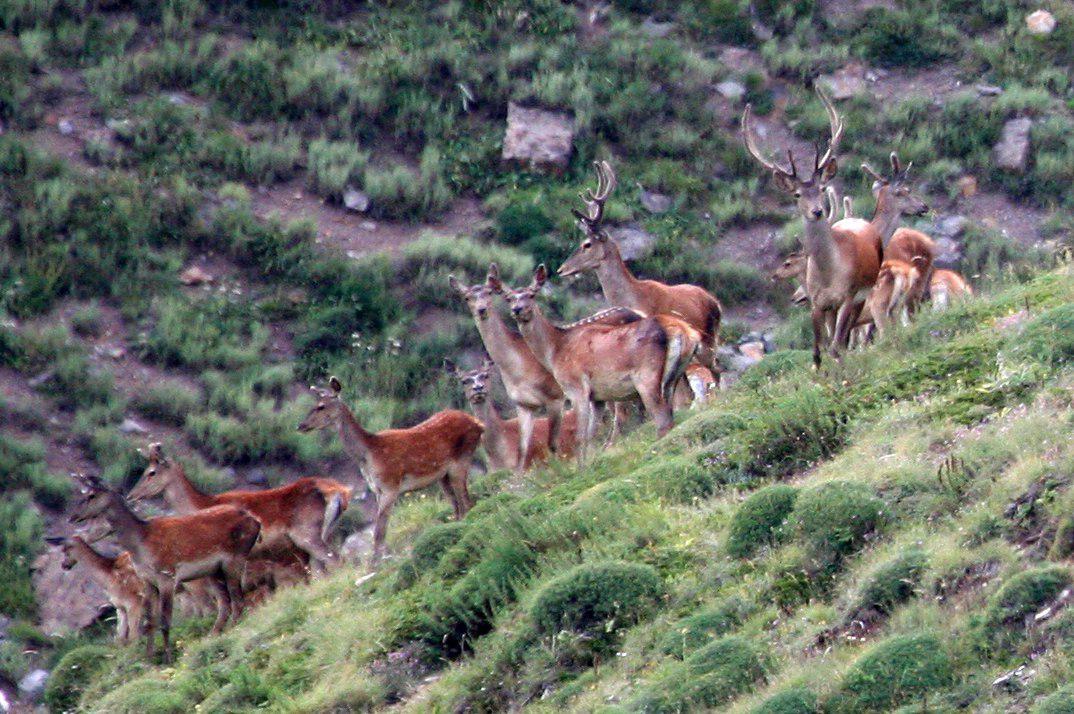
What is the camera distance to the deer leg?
55.7 ft

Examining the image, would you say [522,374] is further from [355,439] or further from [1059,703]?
[1059,703]

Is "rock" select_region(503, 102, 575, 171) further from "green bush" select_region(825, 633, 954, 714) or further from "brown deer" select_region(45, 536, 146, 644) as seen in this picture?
"green bush" select_region(825, 633, 954, 714)

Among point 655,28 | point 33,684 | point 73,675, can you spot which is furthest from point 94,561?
point 655,28

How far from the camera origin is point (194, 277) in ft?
91.0

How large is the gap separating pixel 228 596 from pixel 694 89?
59.1ft

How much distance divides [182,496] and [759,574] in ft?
27.0

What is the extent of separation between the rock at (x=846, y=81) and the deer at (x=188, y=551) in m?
18.0

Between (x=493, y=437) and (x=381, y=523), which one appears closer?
(x=381, y=523)

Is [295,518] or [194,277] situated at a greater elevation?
[295,518]

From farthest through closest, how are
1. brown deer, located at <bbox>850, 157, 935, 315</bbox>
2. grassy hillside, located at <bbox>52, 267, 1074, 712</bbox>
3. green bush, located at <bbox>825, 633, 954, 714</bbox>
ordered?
brown deer, located at <bbox>850, 157, 935, 315</bbox>, grassy hillside, located at <bbox>52, 267, 1074, 712</bbox>, green bush, located at <bbox>825, 633, 954, 714</bbox>

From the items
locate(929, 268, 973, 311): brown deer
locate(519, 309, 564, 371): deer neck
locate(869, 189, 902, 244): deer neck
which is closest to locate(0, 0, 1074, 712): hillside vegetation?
locate(929, 268, 973, 311): brown deer

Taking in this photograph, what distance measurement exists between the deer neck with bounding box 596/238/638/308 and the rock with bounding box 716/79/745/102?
1360cm

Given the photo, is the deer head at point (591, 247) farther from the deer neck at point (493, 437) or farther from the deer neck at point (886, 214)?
the deer neck at point (886, 214)

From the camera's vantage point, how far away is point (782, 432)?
1486 centimetres
